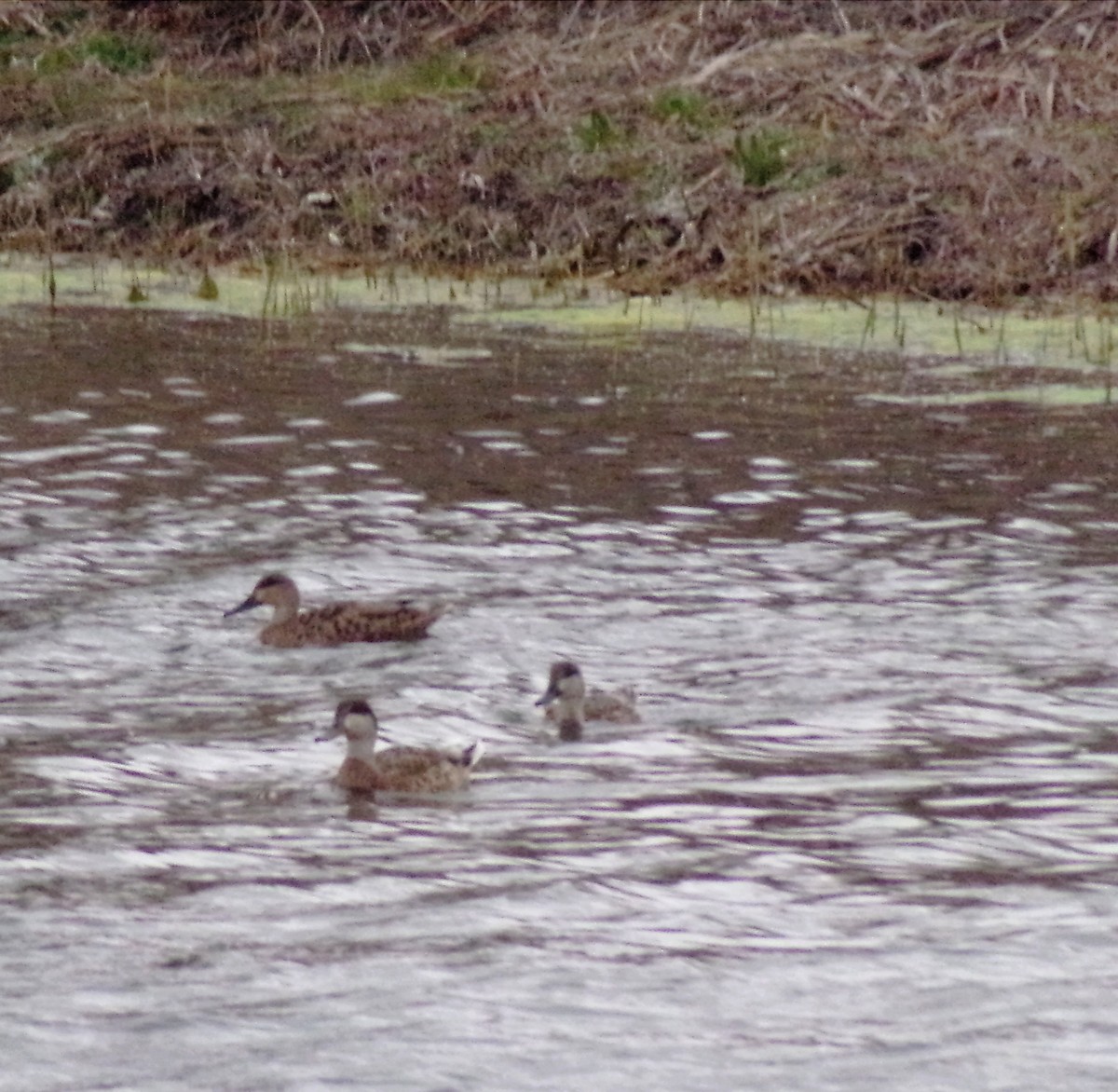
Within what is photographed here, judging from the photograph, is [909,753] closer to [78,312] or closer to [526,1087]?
[526,1087]

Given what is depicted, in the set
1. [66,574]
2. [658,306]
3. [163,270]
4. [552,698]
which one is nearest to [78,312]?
[163,270]

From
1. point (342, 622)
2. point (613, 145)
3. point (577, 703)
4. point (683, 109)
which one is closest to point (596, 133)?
point (613, 145)

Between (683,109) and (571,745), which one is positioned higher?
(683,109)

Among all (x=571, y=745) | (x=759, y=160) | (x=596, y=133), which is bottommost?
(x=571, y=745)

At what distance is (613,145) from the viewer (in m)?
20.6

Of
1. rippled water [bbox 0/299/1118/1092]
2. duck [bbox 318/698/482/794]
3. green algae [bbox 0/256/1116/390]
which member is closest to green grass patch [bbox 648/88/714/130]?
green algae [bbox 0/256/1116/390]

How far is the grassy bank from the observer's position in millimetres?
18219

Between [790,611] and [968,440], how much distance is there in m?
3.71

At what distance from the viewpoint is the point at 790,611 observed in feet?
30.7

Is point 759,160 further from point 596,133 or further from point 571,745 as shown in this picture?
point 571,745

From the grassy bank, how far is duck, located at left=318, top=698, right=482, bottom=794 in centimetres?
1041

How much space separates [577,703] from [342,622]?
1511 millimetres

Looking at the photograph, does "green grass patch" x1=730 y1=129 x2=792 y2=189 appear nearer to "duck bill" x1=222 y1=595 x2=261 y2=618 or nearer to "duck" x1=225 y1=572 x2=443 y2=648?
"duck bill" x1=222 y1=595 x2=261 y2=618

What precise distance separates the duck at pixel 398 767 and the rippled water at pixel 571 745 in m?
0.11
